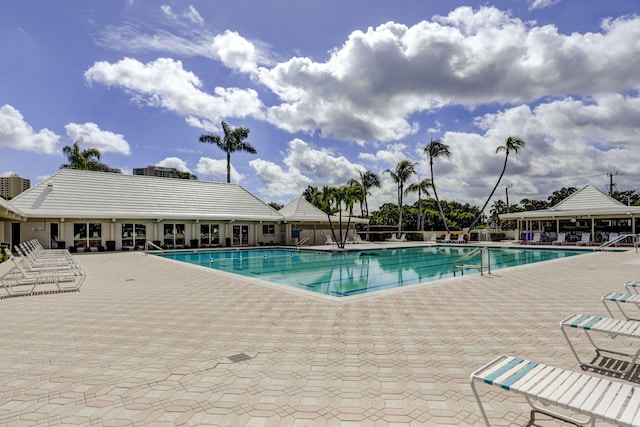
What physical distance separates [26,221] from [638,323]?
25.3m

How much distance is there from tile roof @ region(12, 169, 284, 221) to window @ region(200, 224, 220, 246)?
0.96 m

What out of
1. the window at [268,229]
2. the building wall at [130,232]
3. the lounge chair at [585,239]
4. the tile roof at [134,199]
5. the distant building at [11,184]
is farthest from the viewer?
the distant building at [11,184]

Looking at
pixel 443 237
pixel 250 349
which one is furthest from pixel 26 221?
pixel 443 237

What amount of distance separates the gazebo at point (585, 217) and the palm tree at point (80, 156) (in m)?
39.8

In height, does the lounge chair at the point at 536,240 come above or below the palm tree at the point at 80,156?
below

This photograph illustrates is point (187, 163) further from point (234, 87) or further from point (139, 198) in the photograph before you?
point (234, 87)

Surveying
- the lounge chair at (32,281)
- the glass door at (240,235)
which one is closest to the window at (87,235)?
the glass door at (240,235)

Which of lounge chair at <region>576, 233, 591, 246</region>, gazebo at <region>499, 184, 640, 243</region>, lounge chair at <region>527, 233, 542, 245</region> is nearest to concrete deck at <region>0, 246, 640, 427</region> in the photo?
lounge chair at <region>576, 233, 591, 246</region>

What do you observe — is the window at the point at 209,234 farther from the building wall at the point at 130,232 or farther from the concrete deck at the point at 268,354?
the concrete deck at the point at 268,354

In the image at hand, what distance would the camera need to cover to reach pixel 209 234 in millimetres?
24828

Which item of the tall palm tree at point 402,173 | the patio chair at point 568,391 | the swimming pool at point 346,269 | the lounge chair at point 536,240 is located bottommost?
the swimming pool at point 346,269

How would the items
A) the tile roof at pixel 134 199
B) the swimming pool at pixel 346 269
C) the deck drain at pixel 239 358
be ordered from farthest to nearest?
the tile roof at pixel 134 199 → the swimming pool at pixel 346 269 → the deck drain at pixel 239 358

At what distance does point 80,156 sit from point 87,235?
1792 centimetres

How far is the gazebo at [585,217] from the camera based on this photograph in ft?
80.5
